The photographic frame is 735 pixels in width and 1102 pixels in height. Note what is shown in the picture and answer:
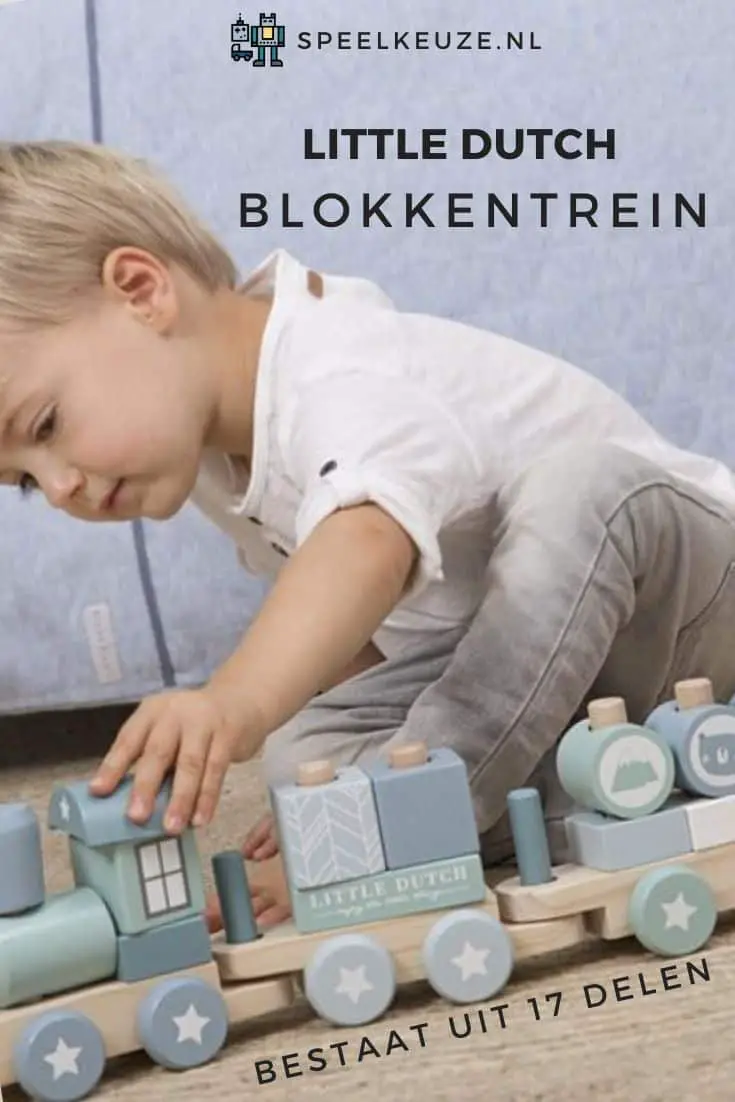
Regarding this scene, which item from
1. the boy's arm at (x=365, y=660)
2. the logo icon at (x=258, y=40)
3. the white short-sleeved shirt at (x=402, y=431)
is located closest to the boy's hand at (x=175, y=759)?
the white short-sleeved shirt at (x=402, y=431)

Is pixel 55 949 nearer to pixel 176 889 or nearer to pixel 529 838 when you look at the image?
pixel 176 889

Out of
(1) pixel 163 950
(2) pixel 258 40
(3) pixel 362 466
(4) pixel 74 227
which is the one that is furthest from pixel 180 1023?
(2) pixel 258 40

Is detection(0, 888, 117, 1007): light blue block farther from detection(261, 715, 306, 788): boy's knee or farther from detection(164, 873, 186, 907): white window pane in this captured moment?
detection(261, 715, 306, 788): boy's knee

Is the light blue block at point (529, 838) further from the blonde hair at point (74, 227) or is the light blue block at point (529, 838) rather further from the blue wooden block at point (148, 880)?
the blonde hair at point (74, 227)

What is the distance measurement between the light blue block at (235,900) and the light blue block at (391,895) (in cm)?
2

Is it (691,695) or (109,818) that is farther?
(691,695)

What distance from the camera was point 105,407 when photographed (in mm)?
731

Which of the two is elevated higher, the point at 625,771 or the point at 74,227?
the point at 74,227

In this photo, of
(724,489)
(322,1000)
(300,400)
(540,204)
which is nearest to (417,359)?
(300,400)

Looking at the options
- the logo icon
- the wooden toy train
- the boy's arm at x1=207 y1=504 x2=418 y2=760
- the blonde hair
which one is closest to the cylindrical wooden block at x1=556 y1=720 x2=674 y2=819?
the wooden toy train

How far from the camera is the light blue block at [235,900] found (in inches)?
23.3

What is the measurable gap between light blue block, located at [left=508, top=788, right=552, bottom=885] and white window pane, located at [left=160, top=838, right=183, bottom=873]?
5.6 inches

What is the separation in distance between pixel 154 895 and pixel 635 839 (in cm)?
20

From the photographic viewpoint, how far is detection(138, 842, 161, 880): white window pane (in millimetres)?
558
